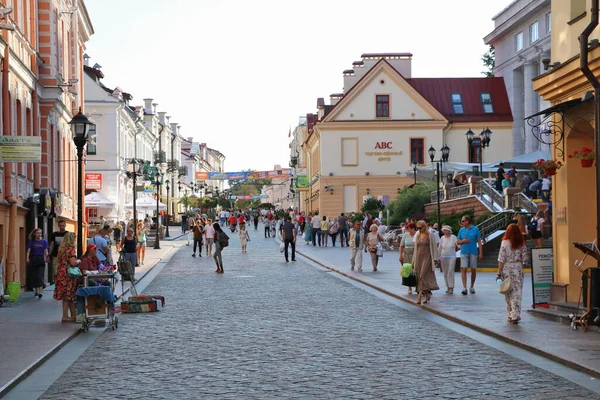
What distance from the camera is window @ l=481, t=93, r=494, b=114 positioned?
2700 inches

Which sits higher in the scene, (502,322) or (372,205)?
(372,205)

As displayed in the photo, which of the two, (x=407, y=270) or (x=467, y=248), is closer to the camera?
(x=407, y=270)

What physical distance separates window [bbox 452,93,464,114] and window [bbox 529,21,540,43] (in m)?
10.4

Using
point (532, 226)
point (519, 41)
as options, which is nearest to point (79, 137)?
point (532, 226)

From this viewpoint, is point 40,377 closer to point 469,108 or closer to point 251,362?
point 251,362

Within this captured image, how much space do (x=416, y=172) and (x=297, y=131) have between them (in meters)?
58.1

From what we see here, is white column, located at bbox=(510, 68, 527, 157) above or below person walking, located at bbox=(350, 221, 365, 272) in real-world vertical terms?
above

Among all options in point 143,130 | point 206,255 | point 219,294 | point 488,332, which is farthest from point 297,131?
point 488,332

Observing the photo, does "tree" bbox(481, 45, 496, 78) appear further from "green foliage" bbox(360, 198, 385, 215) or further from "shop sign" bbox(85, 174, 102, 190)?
"shop sign" bbox(85, 174, 102, 190)

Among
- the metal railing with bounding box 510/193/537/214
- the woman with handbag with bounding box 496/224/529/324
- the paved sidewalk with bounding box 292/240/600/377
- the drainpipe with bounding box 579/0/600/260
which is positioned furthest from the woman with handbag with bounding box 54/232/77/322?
the metal railing with bounding box 510/193/537/214

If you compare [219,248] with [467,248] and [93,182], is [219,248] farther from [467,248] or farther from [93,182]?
[93,182]

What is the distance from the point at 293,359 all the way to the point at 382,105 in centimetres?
5584

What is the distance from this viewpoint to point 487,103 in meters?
68.9

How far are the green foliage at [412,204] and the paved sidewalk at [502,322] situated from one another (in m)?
21.9
